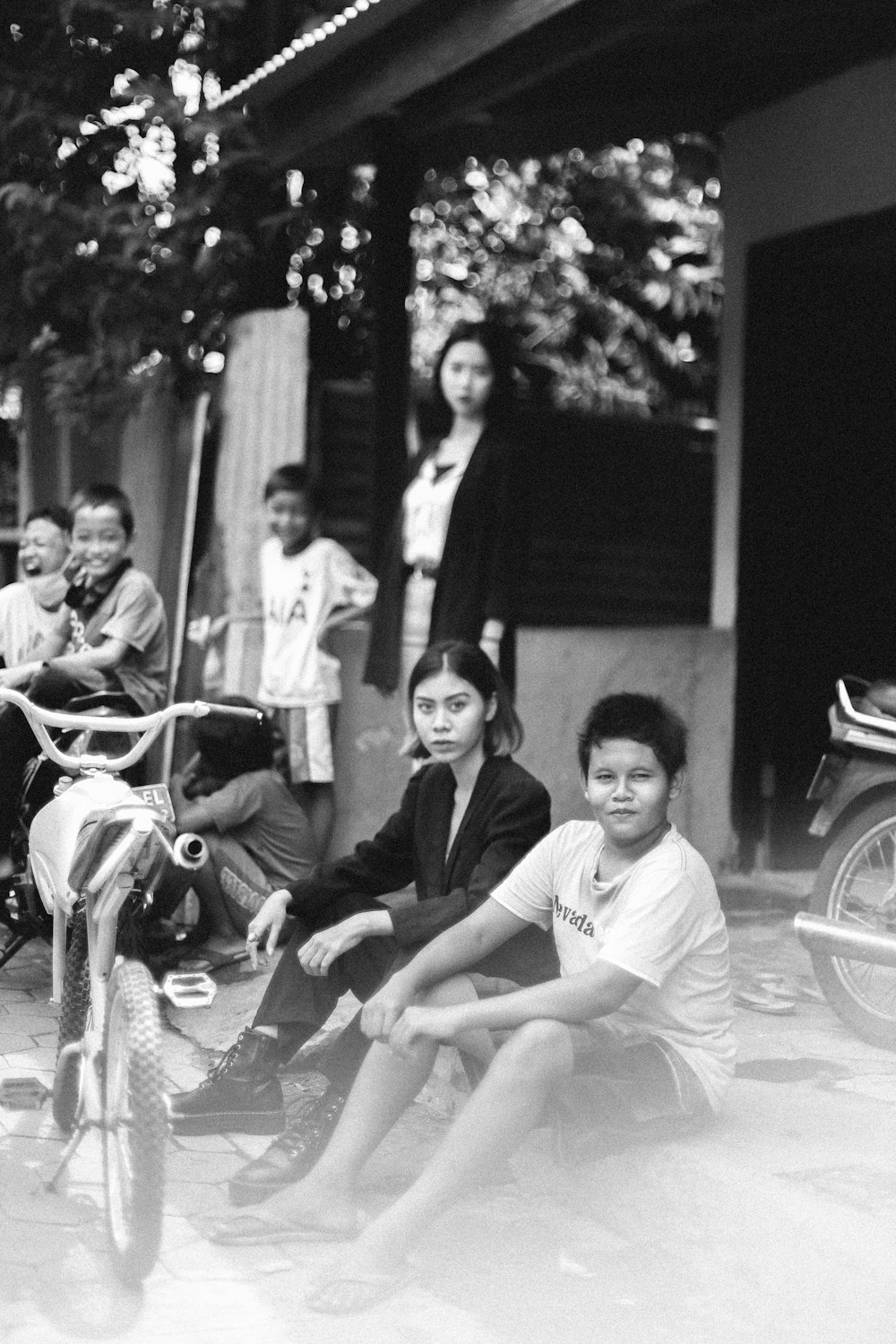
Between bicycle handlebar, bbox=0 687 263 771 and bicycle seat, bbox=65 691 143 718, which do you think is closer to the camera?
bicycle handlebar, bbox=0 687 263 771

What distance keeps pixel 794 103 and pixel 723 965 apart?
15.2ft

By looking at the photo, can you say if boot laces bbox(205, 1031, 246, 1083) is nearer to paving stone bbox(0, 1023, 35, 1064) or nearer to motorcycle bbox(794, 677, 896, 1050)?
A: paving stone bbox(0, 1023, 35, 1064)

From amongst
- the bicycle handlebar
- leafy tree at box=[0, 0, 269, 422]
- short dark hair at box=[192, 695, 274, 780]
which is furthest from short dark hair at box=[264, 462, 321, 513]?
the bicycle handlebar

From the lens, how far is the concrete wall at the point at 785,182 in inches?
261

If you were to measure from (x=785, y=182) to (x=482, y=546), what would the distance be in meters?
2.42

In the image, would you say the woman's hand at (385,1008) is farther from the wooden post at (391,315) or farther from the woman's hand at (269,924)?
the wooden post at (391,315)

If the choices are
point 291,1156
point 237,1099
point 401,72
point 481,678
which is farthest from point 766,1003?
point 401,72

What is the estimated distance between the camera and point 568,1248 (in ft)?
11.5

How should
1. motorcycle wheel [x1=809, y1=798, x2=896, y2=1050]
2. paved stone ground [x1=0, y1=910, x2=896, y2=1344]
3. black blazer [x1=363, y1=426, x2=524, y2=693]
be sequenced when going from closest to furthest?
paved stone ground [x1=0, y1=910, x2=896, y2=1344], motorcycle wheel [x1=809, y1=798, x2=896, y2=1050], black blazer [x1=363, y1=426, x2=524, y2=693]

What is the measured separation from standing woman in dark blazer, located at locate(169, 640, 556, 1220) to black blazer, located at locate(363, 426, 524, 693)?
1.36 meters

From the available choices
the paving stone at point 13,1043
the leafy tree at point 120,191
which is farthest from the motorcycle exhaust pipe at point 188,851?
the leafy tree at point 120,191

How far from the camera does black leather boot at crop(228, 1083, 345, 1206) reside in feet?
12.2

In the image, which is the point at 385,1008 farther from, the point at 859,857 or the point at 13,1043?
the point at 13,1043

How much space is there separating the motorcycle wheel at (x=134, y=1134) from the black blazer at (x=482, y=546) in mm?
2585
